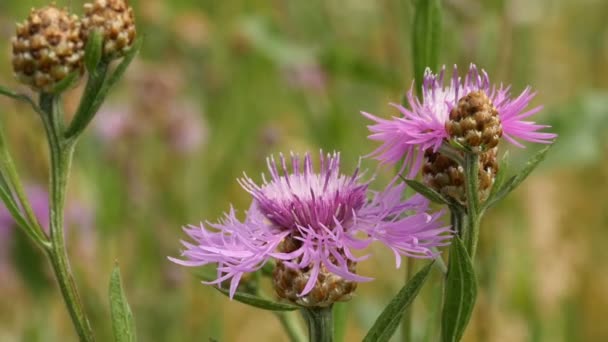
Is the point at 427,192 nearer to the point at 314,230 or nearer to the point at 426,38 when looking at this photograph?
the point at 314,230

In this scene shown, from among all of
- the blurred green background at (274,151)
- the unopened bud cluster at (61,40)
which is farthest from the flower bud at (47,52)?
the blurred green background at (274,151)

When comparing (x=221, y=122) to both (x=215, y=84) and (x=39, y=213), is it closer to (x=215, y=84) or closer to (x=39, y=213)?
(x=215, y=84)

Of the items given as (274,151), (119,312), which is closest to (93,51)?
(119,312)

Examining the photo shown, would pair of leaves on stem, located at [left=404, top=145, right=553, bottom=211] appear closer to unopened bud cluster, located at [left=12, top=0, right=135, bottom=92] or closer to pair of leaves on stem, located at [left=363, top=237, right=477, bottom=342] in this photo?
pair of leaves on stem, located at [left=363, top=237, right=477, bottom=342]

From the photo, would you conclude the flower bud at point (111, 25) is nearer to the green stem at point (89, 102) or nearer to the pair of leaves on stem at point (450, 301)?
the green stem at point (89, 102)

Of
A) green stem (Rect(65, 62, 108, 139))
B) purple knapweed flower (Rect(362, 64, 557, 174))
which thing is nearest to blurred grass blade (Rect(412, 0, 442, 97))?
purple knapweed flower (Rect(362, 64, 557, 174))

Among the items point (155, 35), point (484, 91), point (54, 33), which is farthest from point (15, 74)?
point (155, 35)
